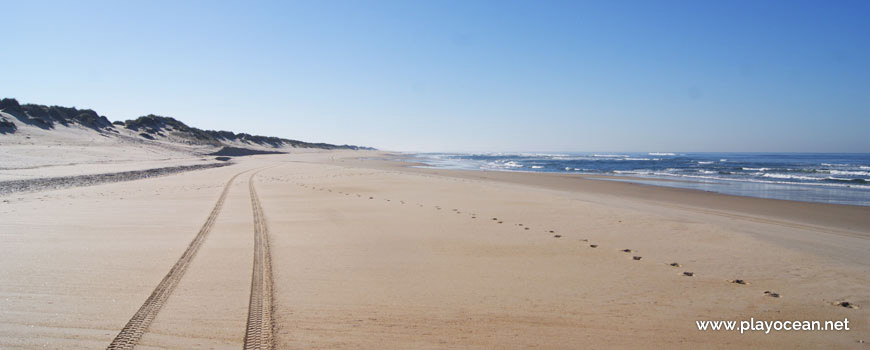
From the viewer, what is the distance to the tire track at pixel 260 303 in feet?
10.3

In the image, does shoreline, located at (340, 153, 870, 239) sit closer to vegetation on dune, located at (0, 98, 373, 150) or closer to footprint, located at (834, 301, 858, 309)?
footprint, located at (834, 301, 858, 309)

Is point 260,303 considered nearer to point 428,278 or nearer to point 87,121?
point 428,278

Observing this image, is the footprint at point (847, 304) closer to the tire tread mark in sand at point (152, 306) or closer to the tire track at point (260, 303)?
the tire track at point (260, 303)

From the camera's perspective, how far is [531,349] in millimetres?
3178

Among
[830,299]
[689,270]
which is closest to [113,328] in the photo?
[689,270]

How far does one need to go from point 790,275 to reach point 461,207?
6.44 metres

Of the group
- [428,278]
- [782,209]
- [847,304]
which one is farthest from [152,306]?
[782,209]

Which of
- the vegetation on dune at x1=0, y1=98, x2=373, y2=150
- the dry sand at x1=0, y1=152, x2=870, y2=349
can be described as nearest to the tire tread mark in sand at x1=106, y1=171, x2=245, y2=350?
the dry sand at x1=0, y1=152, x2=870, y2=349

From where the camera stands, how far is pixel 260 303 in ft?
12.6

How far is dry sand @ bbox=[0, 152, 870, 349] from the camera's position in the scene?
3.36m

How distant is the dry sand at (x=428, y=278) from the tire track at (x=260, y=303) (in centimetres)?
8

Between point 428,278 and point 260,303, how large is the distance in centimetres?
175

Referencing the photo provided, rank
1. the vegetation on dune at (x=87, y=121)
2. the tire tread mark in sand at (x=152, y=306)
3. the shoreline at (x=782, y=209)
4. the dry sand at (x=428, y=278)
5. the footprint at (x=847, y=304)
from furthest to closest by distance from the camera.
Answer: the vegetation on dune at (x=87, y=121) < the shoreline at (x=782, y=209) < the footprint at (x=847, y=304) < the dry sand at (x=428, y=278) < the tire tread mark in sand at (x=152, y=306)

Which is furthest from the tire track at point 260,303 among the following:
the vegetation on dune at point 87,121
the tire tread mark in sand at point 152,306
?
the vegetation on dune at point 87,121
